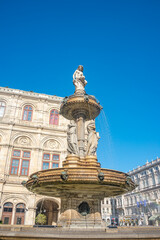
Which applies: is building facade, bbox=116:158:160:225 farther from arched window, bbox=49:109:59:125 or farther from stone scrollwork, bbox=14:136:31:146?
stone scrollwork, bbox=14:136:31:146

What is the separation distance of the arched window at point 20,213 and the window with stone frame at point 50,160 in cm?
487

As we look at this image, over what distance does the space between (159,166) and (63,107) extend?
38.3 meters

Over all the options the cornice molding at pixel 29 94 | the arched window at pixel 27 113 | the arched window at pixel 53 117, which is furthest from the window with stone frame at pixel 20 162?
the cornice molding at pixel 29 94

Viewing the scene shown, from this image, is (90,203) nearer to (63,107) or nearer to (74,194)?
(74,194)

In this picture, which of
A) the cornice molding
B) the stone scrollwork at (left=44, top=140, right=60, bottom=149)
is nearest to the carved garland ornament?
the stone scrollwork at (left=44, top=140, right=60, bottom=149)

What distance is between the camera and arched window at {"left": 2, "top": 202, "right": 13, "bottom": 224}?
70.6 feet

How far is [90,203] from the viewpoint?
7.75m

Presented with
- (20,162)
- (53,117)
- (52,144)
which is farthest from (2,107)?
(52,144)

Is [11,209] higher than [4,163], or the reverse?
[4,163]

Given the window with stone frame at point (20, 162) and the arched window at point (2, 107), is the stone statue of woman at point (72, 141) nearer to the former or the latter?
the window with stone frame at point (20, 162)

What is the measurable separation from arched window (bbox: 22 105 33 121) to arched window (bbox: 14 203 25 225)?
10.9 metres

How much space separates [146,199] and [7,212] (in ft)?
105

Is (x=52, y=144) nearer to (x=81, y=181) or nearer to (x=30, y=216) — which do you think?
(x=30, y=216)

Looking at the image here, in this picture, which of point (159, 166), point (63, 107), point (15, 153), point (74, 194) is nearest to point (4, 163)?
point (15, 153)
